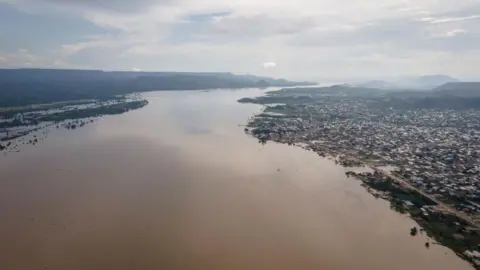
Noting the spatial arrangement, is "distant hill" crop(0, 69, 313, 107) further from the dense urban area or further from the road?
the road

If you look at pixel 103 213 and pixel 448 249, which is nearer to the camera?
pixel 448 249

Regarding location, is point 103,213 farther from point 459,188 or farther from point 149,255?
point 459,188

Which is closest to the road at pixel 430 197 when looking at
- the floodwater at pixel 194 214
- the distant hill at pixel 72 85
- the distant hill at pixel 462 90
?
the floodwater at pixel 194 214

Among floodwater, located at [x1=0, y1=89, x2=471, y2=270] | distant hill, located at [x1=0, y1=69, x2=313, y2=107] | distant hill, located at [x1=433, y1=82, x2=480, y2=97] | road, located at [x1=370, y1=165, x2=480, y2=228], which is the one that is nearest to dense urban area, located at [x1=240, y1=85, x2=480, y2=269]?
road, located at [x1=370, y1=165, x2=480, y2=228]

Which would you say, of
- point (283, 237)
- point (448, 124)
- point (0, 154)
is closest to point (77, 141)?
point (0, 154)

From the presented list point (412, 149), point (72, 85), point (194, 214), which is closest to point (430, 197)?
point (412, 149)

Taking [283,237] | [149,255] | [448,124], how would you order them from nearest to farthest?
[149,255], [283,237], [448,124]

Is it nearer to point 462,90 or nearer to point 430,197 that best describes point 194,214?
point 430,197

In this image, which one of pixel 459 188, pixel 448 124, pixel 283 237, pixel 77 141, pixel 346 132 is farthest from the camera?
pixel 448 124
